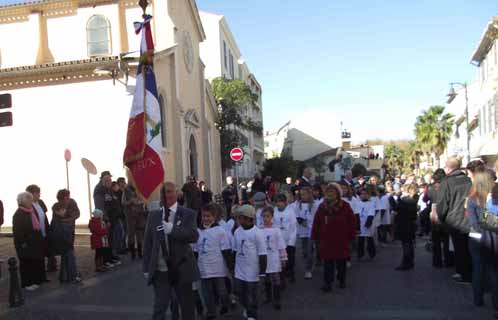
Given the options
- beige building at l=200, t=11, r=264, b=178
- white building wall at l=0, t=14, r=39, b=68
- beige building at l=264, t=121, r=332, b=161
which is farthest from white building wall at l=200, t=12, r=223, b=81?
beige building at l=264, t=121, r=332, b=161

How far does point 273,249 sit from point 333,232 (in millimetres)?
1382

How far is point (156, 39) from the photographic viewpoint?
78.1 ft

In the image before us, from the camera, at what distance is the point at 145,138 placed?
7.04 metres

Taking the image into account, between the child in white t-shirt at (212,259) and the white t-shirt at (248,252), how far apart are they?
19 centimetres

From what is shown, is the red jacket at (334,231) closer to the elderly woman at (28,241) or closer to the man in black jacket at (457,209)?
the man in black jacket at (457,209)

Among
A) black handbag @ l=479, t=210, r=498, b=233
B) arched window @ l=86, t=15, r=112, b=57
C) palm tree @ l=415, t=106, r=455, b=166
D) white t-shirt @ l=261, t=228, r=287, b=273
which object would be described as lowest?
white t-shirt @ l=261, t=228, r=287, b=273

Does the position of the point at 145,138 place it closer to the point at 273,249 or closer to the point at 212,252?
the point at 212,252

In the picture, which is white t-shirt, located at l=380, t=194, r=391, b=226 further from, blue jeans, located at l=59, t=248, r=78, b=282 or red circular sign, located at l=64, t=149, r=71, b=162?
red circular sign, located at l=64, t=149, r=71, b=162

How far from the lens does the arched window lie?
966 inches

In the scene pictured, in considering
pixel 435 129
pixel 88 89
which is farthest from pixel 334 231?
pixel 435 129

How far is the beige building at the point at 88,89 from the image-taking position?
66.8ft

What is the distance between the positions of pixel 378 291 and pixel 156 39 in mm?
17776

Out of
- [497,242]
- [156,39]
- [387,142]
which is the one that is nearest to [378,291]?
[497,242]

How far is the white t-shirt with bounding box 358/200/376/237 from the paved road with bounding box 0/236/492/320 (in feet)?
4.10
